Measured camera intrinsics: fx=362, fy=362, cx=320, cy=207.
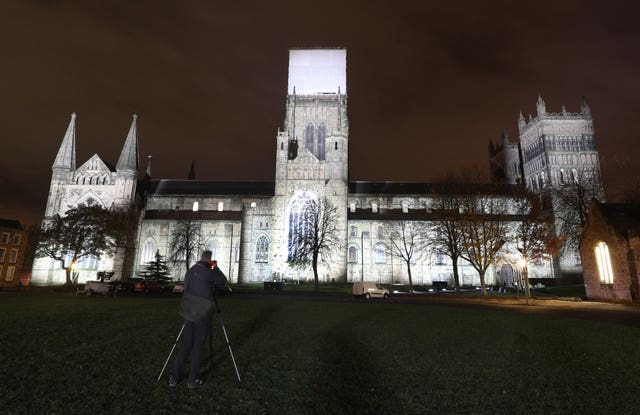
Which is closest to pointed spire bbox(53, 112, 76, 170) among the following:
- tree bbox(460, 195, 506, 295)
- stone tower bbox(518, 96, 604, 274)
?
tree bbox(460, 195, 506, 295)

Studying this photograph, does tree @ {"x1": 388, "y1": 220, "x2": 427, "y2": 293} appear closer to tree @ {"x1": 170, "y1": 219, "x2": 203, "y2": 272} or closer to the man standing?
tree @ {"x1": 170, "y1": 219, "x2": 203, "y2": 272}

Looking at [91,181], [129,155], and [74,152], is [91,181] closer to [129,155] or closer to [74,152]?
[74,152]

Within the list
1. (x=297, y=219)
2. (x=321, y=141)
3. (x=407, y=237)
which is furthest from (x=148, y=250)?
(x=407, y=237)

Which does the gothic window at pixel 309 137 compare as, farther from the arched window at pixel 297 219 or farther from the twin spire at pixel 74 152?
the twin spire at pixel 74 152

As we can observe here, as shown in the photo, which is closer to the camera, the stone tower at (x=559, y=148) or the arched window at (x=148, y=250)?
the arched window at (x=148, y=250)

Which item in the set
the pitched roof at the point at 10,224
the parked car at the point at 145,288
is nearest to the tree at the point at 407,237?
the parked car at the point at 145,288

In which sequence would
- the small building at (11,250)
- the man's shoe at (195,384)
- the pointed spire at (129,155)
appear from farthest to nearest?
1. the small building at (11,250)
2. the pointed spire at (129,155)
3. the man's shoe at (195,384)

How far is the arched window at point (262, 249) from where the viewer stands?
2283 inches

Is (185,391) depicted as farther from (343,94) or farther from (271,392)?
(343,94)

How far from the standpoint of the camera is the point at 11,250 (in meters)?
63.5

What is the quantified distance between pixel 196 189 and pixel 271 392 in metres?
65.7

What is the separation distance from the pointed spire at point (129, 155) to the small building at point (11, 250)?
24.2 m

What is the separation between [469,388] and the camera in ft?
20.2

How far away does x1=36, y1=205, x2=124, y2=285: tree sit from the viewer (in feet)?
148
